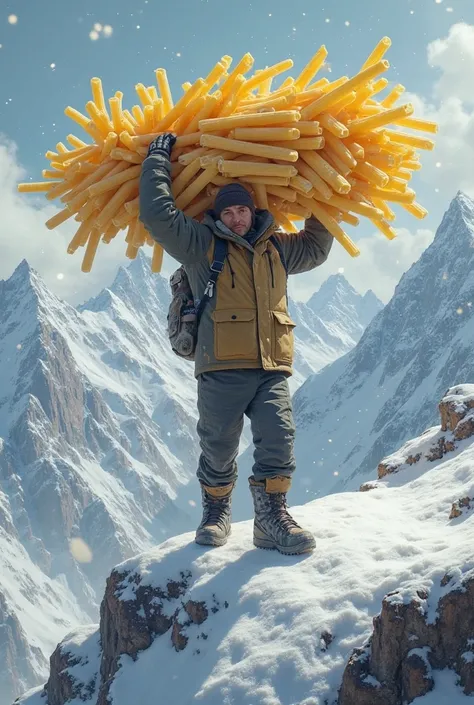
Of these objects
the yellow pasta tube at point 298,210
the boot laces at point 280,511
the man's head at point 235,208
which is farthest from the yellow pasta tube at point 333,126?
the boot laces at point 280,511

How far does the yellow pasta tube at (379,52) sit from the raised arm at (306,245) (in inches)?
58.4

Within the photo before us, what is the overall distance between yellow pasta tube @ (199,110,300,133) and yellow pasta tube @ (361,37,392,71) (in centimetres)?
88

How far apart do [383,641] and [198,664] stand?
1.57 metres

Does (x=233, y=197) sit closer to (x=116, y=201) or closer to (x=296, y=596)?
(x=116, y=201)

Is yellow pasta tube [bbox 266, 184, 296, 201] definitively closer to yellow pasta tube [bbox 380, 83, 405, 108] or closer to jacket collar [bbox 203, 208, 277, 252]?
jacket collar [bbox 203, 208, 277, 252]

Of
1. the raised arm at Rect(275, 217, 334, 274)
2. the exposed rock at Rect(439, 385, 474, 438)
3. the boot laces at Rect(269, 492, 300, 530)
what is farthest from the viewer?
the exposed rock at Rect(439, 385, 474, 438)

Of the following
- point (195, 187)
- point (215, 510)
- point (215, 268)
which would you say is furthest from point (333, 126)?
point (215, 510)

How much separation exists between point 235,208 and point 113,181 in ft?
3.80

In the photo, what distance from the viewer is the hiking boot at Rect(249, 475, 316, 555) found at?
5281mm

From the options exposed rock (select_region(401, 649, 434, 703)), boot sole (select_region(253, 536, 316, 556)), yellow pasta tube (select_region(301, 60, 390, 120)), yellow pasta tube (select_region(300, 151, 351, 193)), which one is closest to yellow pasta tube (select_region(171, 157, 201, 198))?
yellow pasta tube (select_region(300, 151, 351, 193))

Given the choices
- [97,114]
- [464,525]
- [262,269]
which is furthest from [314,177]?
[464,525]

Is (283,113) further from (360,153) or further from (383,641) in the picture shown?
(383,641)

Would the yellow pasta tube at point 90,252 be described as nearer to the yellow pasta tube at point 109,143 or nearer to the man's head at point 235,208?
the yellow pasta tube at point 109,143

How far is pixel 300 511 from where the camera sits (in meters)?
6.69
